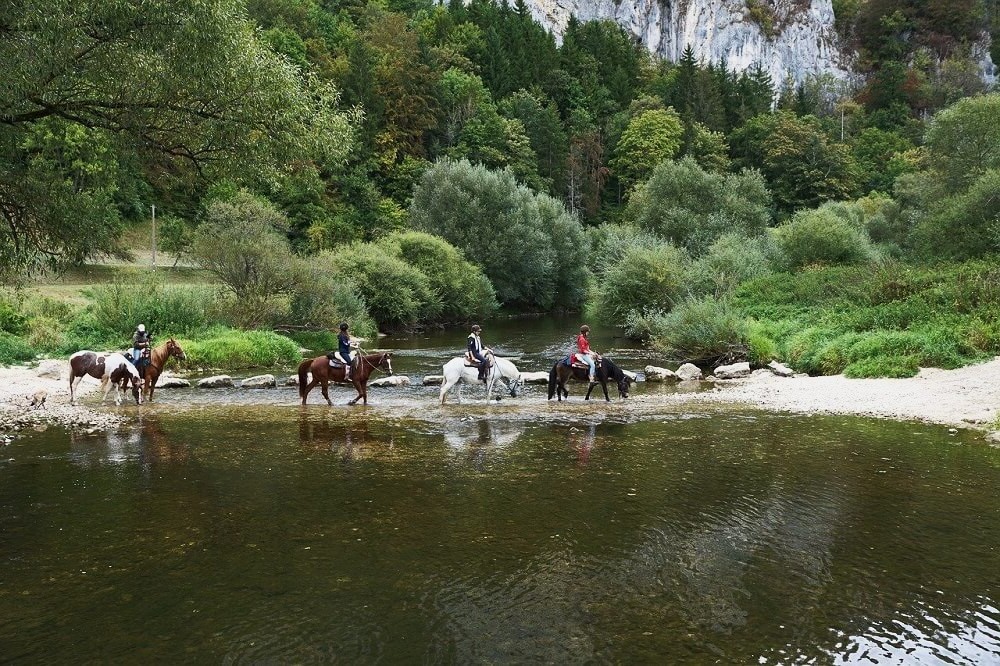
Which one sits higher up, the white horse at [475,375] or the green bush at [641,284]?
the green bush at [641,284]

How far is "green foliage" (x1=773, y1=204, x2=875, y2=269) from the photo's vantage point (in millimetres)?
44969

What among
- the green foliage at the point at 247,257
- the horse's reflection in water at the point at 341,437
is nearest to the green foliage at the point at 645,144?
the green foliage at the point at 247,257

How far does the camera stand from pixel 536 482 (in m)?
12.4

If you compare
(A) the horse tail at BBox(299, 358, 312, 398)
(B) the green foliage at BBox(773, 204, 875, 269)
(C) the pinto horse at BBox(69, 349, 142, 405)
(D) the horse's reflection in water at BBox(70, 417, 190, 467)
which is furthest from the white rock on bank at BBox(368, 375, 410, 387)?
(B) the green foliage at BBox(773, 204, 875, 269)

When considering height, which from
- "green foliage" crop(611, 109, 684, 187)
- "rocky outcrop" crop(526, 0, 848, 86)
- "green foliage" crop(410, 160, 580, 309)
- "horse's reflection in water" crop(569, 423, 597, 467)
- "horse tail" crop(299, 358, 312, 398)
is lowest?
→ "horse's reflection in water" crop(569, 423, 597, 467)

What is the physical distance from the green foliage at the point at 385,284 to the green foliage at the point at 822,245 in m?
24.4

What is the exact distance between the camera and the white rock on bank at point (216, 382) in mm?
25406

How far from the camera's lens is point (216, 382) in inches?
1010

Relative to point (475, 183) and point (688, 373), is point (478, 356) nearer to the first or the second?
point (688, 373)

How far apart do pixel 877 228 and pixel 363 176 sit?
53.5 meters

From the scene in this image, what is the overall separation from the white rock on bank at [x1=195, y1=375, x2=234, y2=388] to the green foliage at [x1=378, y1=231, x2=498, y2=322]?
26.0m

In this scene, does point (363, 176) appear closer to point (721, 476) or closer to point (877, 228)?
point (877, 228)

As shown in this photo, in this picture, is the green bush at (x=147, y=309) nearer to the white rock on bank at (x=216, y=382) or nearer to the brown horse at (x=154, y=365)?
the white rock on bank at (x=216, y=382)

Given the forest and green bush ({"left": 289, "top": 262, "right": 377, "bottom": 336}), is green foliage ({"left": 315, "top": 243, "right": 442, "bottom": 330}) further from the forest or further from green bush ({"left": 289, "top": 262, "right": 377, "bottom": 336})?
green bush ({"left": 289, "top": 262, "right": 377, "bottom": 336})
